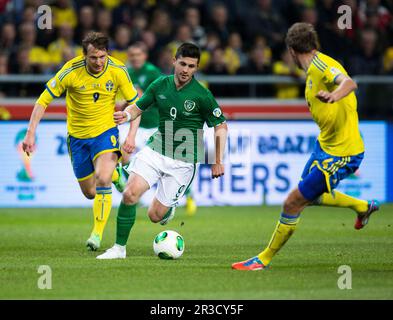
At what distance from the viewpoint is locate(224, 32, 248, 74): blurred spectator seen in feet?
62.6

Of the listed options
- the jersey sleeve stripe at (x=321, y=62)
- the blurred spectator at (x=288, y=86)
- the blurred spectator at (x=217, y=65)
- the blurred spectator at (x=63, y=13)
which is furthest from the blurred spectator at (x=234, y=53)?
the jersey sleeve stripe at (x=321, y=62)

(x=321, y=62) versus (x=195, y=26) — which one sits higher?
(x=195, y=26)

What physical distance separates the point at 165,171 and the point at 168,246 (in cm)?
86

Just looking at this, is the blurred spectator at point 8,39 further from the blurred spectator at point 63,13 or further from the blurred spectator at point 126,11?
the blurred spectator at point 126,11

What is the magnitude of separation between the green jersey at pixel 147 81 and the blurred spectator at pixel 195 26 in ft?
13.0

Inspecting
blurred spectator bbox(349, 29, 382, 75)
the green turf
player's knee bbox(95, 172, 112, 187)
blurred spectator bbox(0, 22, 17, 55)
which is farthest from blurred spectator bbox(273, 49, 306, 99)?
player's knee bbox(95, 172, 112, 187)

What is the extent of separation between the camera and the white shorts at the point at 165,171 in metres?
10.4

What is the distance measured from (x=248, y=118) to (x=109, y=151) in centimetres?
631

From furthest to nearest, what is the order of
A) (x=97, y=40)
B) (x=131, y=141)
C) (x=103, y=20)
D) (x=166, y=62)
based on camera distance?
(x=103, y=20)
(x=166, y=62)
(x=97, y=40)
(x=131, y=141)

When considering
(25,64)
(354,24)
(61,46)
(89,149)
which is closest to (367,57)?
(354,24)

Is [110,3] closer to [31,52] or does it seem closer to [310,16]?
[31,52]

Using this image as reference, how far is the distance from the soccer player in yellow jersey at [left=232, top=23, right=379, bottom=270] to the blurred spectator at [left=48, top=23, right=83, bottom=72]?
921cm

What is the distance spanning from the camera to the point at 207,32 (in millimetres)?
19172
